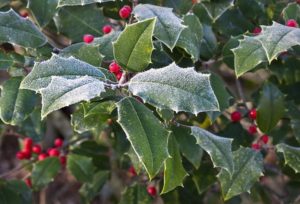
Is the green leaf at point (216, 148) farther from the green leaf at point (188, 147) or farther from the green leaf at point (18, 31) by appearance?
the green leaf at point (18, 31)

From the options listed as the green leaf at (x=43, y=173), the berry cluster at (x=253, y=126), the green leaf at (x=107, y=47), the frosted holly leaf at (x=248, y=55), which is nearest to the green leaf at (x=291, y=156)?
the berry cluster at (x=253, y=126)

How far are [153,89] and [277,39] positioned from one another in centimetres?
34

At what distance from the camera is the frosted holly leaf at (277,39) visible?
121cm

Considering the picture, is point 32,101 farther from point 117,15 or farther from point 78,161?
point 78,161

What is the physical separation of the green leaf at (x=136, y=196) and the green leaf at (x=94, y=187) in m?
0.20

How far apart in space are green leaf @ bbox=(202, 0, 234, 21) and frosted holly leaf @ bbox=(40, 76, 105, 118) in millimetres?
Answer: 551

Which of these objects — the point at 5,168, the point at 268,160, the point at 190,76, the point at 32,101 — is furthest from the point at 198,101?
the point at 5,168

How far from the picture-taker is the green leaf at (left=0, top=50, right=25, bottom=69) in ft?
4.53

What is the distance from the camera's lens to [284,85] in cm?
187

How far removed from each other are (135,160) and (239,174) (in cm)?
30

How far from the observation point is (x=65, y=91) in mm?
1029

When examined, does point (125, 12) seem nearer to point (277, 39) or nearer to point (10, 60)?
point (10, 60)

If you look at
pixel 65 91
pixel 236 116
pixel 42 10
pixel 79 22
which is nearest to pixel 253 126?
pixel 236 116

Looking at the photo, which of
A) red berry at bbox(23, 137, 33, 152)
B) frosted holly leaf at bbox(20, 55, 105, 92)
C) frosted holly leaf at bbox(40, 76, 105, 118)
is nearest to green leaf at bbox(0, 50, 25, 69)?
frosted holly leaf at bbox(20, 55, 105, 92)
